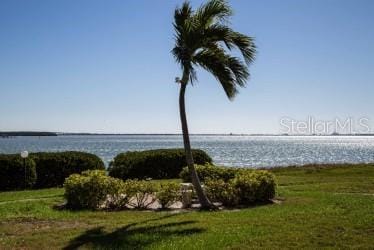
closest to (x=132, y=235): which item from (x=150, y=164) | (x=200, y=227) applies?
(x=200, y=227)

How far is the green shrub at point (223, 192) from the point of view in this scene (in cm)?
1336

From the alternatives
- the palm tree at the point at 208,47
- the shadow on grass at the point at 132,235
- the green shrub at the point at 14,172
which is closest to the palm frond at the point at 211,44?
the palm tree at the point at 208,47

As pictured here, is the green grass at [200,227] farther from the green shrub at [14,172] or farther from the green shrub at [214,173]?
the green shrub at [14,172]

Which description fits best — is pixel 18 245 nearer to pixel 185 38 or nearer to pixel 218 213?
pixel 218 213

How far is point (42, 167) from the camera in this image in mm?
21469

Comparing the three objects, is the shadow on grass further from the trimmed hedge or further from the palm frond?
the trimmed hedge

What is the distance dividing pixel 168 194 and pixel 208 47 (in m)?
3.94

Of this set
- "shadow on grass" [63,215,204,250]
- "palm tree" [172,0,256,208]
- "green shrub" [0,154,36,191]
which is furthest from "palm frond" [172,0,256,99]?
"green shrub" [0,154,36,191]

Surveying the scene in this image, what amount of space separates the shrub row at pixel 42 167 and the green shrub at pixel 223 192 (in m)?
9.72

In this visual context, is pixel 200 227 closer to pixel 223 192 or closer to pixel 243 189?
pixel 223 192

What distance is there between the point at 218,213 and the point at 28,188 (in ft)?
37.2

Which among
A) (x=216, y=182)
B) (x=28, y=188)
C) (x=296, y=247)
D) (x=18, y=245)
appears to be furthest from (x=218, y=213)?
(x=28, y=188)

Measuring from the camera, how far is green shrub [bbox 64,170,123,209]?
13.2 metres

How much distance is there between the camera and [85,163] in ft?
74.2
